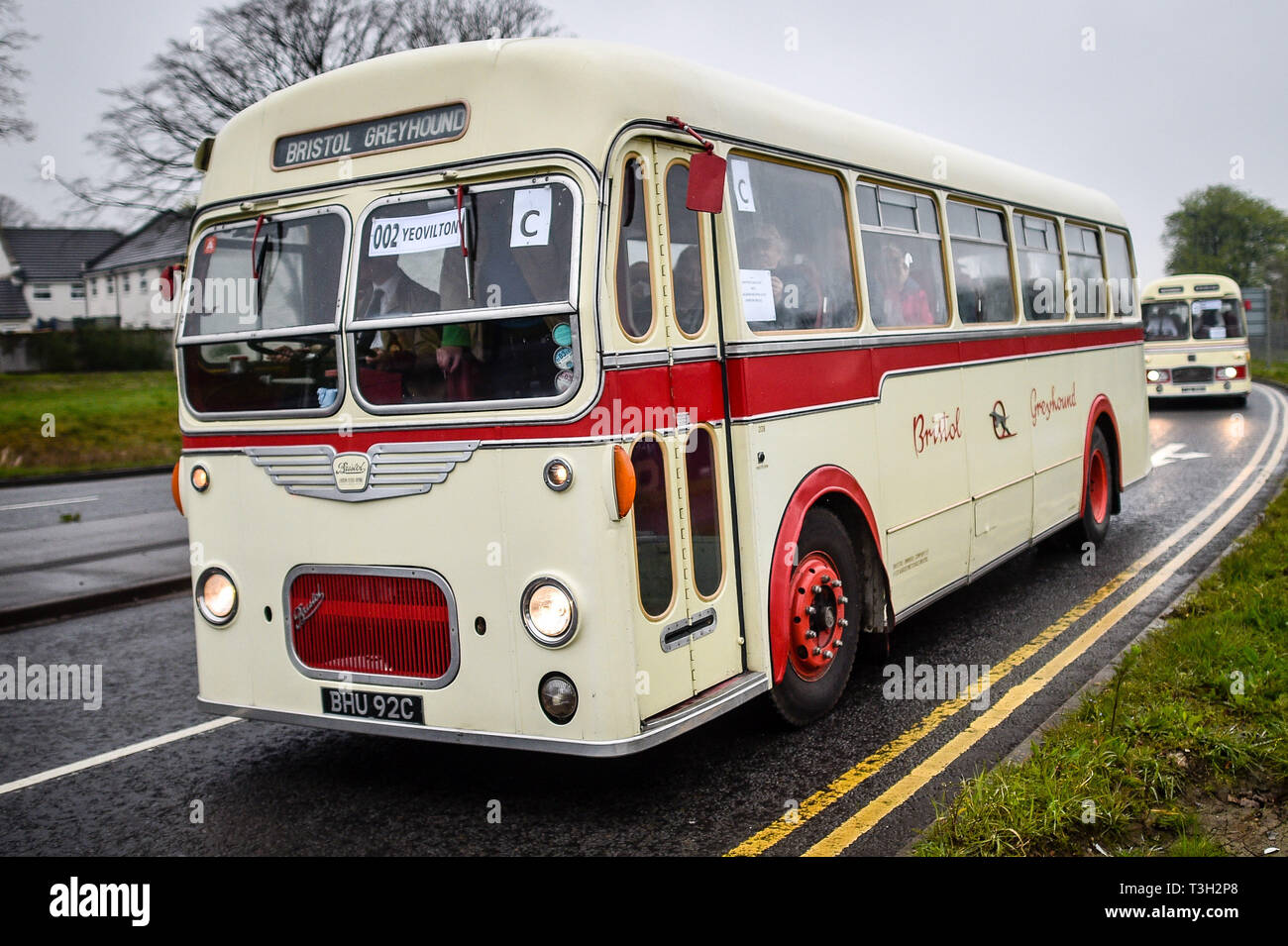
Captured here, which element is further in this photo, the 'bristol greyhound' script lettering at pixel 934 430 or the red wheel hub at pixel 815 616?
the 'bristol greyhound' script lettering at pixel 934 430

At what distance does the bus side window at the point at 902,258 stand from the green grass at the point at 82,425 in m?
17.5

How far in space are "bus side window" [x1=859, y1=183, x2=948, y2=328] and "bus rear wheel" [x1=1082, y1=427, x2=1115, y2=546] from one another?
11.8ft

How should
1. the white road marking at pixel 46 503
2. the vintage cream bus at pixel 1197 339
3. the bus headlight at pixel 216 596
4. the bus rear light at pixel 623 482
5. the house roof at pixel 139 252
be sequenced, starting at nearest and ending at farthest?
the bus rear light at pixel 623 482, the bus headlight at pixel 216 596, the white road marking at pixel 46 503, the vintage cream bus at pixel 1197 339, the house roof at pixel 139 252

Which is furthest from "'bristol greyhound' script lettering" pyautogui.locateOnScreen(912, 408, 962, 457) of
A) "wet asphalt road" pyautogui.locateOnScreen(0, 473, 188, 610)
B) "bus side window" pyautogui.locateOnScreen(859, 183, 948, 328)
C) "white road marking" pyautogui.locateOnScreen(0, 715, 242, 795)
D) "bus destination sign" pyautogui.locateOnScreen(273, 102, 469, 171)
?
"wet asphalt road" pyautogui.locateOnScreen(0, 473, 188, 610)

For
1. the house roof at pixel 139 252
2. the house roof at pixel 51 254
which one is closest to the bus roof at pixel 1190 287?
the house roof at pixel 139 252

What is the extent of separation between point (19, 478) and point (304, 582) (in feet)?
56.2

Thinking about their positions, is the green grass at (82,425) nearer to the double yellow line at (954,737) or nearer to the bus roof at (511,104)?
the bus roof at (511,104)

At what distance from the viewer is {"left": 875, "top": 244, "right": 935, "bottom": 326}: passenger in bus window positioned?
672cm

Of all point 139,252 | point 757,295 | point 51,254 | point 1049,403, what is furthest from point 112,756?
point 51,254

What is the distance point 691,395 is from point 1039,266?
16.9 ft

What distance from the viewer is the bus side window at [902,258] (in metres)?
6.60

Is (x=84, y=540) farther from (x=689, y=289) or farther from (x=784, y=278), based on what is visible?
(x=689, y=289)

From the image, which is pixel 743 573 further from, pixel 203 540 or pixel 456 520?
pixel 203 540
